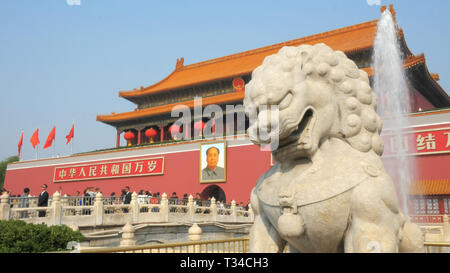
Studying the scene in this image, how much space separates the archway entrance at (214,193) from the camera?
18641mm

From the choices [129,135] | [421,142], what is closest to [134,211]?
[421,142]

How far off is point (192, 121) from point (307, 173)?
2036 cm

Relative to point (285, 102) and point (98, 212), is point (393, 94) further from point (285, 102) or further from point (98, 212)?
point (285, 102)

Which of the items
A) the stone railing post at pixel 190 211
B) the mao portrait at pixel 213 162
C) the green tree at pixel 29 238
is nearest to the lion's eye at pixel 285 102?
the green tree at pixel 29 238

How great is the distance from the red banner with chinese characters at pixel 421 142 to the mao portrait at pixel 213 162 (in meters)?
7.27

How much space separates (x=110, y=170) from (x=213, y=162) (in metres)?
6.36

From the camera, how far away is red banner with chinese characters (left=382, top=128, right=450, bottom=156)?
13094mm

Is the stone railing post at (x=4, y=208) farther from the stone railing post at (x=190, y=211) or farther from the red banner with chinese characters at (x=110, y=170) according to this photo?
the red banner with chinese characters at (x=110, y=170)

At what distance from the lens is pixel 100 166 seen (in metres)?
21.4

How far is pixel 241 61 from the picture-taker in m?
24.0

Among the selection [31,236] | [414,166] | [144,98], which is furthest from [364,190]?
[144,98]

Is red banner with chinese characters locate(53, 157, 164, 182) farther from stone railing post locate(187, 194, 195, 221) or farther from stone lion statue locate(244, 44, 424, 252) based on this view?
stone lion statue locate(244, 44, 424, 252)

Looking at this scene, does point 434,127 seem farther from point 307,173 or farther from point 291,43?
point 307,173

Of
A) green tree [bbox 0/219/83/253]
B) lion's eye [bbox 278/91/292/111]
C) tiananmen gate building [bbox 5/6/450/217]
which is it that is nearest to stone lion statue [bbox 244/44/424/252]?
lion's eye [bbox 278/91/292/111]
